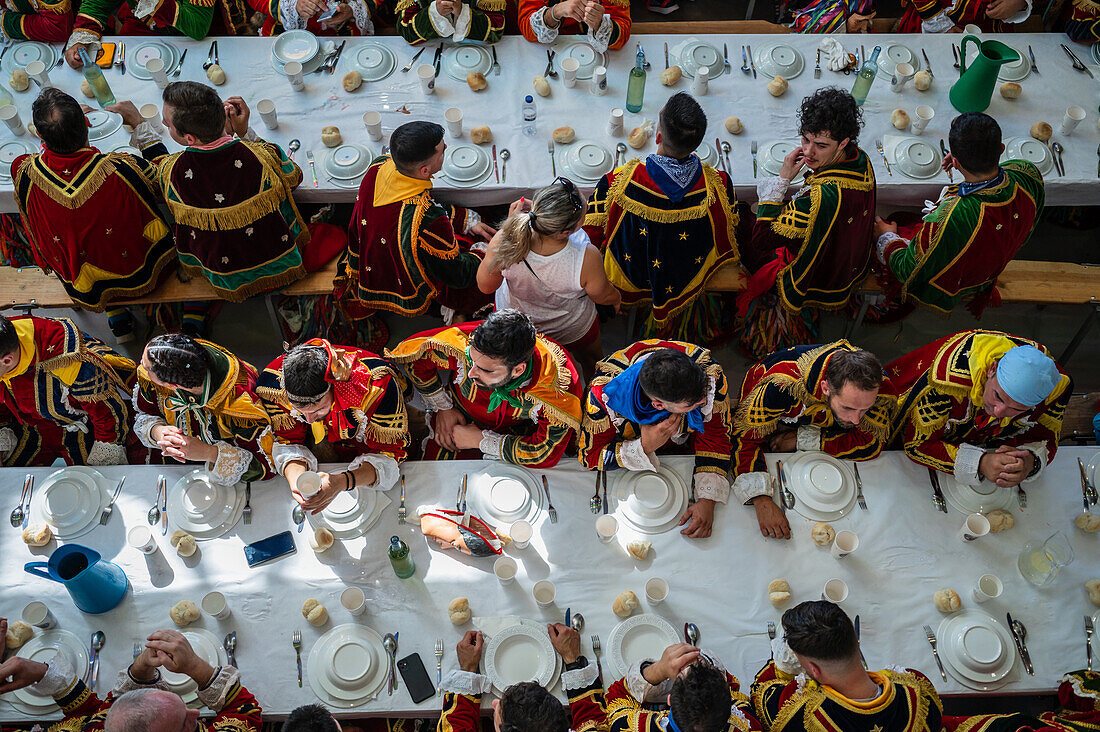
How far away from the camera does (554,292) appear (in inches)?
134

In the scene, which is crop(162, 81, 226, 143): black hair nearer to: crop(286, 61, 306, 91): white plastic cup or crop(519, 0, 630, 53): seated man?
crop(286, 61, 306, 91): white plastic cup

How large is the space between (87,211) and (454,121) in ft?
5.30

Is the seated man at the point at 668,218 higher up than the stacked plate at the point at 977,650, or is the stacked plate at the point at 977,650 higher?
the seated man at the point at 668,218

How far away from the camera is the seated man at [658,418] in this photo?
9.11 ft

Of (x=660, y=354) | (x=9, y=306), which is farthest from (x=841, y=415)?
(x=9, y=306)

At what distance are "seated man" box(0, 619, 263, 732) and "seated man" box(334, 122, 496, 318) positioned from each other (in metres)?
1.67

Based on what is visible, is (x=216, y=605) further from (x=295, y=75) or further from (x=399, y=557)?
(x=295, y=75)

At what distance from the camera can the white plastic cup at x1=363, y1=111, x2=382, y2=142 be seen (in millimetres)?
3773

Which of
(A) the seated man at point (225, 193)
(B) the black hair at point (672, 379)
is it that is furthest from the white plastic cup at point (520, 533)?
(A) the seated man at point (225, 193)

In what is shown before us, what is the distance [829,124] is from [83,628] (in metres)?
3.25

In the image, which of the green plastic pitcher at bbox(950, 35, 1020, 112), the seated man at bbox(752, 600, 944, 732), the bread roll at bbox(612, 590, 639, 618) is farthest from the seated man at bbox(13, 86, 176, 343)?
the green plastic pitcher at bbox(950, 35, 1020, 112)

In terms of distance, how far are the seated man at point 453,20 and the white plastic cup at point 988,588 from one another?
3.28 m

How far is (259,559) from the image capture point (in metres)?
2.81

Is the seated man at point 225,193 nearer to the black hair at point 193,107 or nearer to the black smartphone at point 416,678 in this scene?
the black hair at point 193,107
